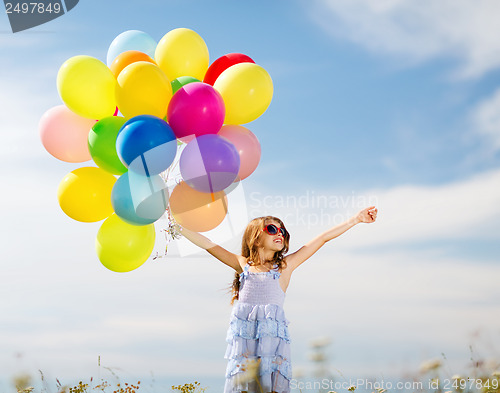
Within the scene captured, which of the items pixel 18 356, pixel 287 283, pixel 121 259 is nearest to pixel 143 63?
pixel 121 259

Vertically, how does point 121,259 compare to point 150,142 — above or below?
below

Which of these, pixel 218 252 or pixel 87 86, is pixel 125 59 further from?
pixel 218 252

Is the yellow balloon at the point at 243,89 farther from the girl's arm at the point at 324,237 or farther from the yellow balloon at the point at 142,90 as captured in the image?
the girl's arm at the point at 324,237

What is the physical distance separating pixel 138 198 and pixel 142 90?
0.77 m

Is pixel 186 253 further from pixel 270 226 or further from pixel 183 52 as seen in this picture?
pixel 183 52

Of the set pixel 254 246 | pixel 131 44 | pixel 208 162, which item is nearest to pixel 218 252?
pixel 254 246

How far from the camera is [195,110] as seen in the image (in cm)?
388

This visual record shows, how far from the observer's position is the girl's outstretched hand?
4.53 metres

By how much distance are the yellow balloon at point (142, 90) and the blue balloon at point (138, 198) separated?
479 millimetres

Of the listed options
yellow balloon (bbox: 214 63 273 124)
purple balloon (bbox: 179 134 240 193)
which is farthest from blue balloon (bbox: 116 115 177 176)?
yellow balloon (bbox: 214 63 273 124)

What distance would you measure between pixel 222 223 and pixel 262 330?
0.88 meters

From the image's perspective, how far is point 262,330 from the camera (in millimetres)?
3969

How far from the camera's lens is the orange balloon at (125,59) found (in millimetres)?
4387

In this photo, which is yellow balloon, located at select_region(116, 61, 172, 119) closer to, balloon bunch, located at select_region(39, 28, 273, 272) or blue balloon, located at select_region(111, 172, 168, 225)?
balloon bunch, located at select_region(39, 28, 273, 272)
